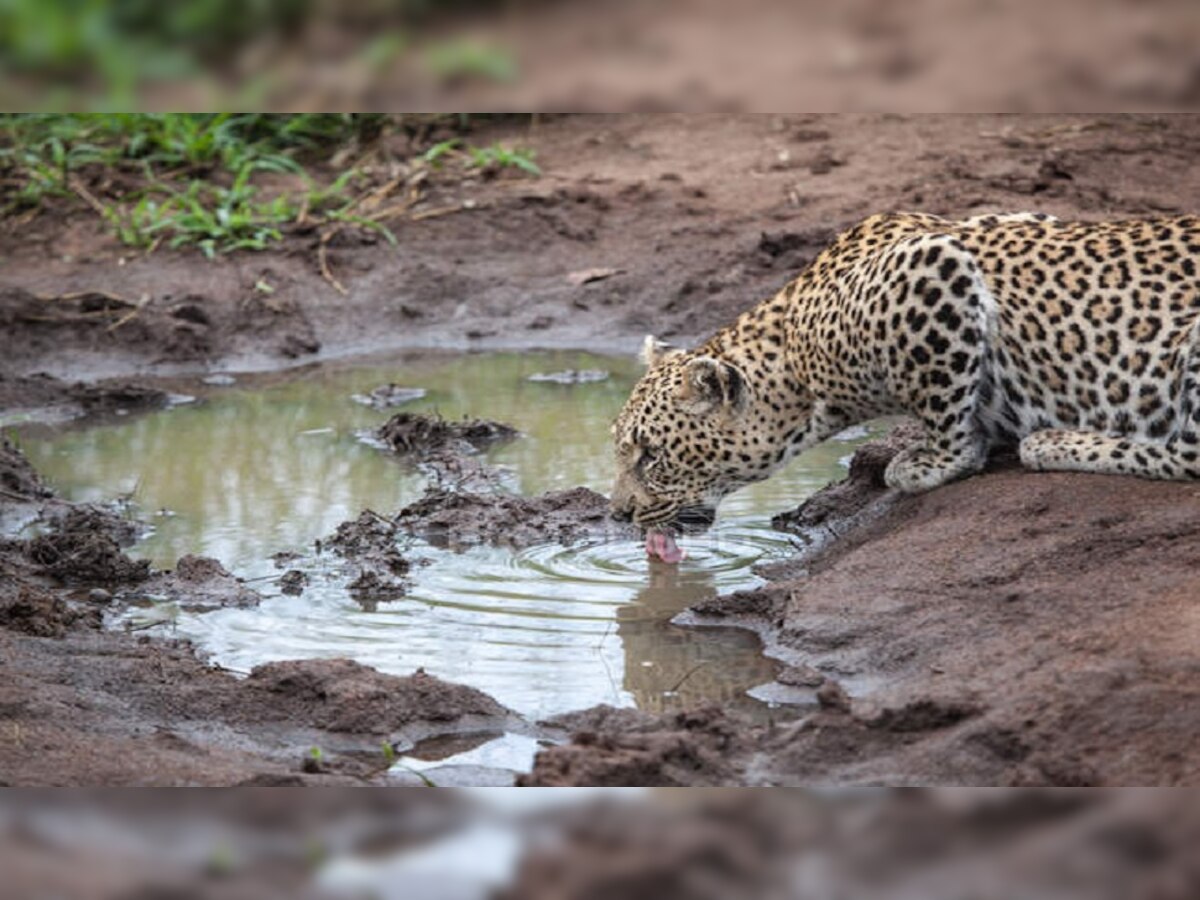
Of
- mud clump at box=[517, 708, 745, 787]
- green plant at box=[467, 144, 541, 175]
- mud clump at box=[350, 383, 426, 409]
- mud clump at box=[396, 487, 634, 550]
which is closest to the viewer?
mud clump at box=[517, 708, 745, 787]

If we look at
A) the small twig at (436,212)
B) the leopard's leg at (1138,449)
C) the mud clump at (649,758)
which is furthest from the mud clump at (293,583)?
the small twig at (436,212)

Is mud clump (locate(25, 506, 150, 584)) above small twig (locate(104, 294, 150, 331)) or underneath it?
underneath

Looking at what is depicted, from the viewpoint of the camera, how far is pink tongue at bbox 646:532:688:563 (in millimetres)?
8500

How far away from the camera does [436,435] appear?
10.9 metres

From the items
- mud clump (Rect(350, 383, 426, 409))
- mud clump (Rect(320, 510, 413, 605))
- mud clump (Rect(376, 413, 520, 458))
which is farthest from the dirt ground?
mud clump (Rect(376, 413, 520, 458))

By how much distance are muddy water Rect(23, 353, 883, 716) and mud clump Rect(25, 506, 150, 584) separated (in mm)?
348

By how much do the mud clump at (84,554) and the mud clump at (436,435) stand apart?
2.25m

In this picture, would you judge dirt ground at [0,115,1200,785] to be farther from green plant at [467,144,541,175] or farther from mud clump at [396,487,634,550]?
green plant at [467,144,541,175]

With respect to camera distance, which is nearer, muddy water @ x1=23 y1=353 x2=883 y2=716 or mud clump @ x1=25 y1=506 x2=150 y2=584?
muddy water @ x1=23 y1=353 x2=883 y2=716

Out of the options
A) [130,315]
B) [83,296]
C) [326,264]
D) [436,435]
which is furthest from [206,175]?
[436,435]

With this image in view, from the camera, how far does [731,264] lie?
44.6 feet

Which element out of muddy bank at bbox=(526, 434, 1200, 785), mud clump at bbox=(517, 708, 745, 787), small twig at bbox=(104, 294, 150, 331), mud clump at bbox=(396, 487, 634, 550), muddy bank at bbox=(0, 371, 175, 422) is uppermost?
small twig at bbox=(104, 294, 150, 331)

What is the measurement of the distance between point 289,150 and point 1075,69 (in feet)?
51.5

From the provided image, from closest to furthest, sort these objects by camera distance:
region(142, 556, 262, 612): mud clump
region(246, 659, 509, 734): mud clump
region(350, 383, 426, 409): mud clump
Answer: region(246, 659, 509, 734): mud clump, region(142, 556, 262, 612): mud clump, region(350, 383, 426, 409): mud clump
